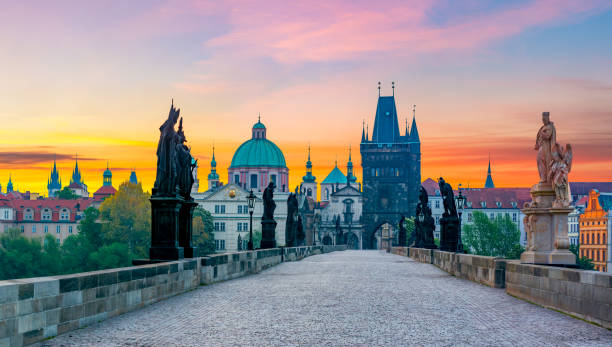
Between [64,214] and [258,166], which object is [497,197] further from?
[64,214]

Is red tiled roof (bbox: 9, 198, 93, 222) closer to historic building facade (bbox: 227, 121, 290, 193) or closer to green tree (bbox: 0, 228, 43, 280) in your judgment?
historic building facade (bbox: 227, 121, 290, 193)

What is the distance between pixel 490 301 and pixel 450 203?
1667 cm

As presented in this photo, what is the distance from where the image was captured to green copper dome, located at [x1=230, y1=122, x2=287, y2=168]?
547 ft

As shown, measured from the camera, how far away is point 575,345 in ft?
31.9

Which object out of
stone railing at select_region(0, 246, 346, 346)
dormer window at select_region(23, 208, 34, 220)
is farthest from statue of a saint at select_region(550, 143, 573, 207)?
dormer window at select_region(23, 208, 34, 220)

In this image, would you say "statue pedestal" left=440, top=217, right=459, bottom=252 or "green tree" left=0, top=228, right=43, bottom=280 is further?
"green tree" left=0, top=228, right=43, bottom=280

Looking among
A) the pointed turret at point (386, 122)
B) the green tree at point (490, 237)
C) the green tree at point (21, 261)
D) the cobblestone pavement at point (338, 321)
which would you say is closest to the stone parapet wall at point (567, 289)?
the cobblestone pavement at point (338, 321)

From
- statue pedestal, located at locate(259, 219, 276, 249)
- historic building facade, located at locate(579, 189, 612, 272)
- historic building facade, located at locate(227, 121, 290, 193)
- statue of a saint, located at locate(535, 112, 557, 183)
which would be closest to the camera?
statue of a saint, located at locate(535, 112, 557, 183)

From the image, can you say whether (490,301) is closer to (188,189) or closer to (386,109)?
(188,189)

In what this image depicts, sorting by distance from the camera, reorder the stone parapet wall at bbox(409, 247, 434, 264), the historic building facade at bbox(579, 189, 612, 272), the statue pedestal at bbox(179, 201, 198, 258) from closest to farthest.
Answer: the statue pedestal at bbox(179, 201, 198, 258) < the stone parapet wall at bbox(409, 247, 434, 264) < the historic building facade at bbox(579, 189, 612, 272)

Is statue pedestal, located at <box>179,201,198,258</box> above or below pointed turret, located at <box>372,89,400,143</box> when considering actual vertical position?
below

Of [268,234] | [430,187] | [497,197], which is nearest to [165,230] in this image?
[268,234]

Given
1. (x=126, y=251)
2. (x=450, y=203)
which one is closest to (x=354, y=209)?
(x=126, y=251)

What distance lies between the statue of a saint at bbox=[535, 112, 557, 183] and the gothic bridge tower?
123359mm
